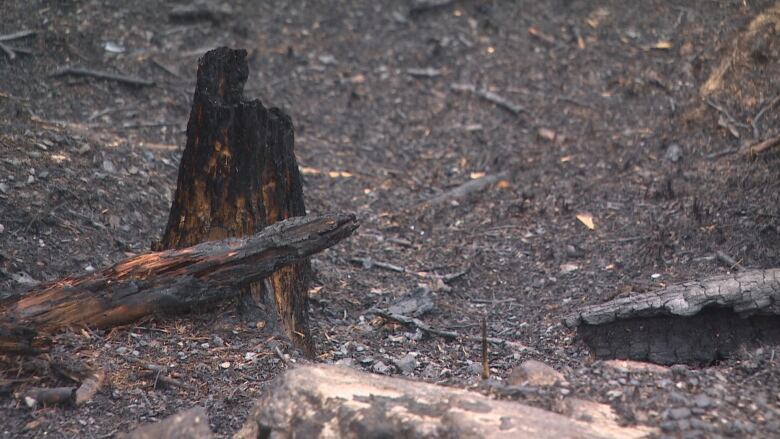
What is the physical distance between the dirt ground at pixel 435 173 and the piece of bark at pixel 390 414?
0.82 ft

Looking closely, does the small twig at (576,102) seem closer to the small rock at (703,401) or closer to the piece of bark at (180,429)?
the small rock at (703,401)

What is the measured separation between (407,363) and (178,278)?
56.5 inches

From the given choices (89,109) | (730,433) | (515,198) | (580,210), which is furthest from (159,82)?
(730,433)

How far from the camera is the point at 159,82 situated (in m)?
8.48

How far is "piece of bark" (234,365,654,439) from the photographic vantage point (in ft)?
9.78

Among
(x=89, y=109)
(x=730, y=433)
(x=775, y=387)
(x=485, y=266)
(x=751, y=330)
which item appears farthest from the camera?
(x=89, y=109)

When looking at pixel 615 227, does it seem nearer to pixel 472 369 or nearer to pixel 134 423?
pixel 472 369

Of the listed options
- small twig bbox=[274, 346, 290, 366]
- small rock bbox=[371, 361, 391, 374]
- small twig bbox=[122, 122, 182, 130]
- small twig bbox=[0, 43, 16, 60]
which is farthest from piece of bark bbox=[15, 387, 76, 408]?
small twig bbox=[0, 43, 16, 60]

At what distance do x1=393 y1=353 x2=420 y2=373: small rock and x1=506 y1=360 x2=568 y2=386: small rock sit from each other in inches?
45.3

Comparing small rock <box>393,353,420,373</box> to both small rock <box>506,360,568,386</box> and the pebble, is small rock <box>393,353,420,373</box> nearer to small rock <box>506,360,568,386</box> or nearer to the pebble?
small rock <box>506,360,568,386</box>

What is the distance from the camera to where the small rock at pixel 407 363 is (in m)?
4.67

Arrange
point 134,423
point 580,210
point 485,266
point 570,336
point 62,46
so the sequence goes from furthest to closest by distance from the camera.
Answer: point 62,46 < point 580,210 < point 485,266 < point 570,336 < point 134,423

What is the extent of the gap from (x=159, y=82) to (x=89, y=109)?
3.16 feet

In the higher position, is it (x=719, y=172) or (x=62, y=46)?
(x=62, y=46)
